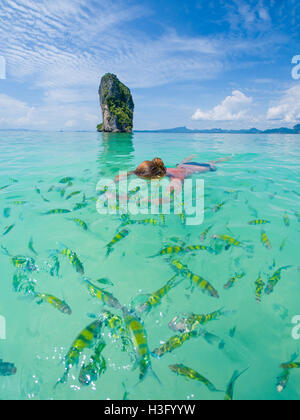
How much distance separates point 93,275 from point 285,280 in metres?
3.04

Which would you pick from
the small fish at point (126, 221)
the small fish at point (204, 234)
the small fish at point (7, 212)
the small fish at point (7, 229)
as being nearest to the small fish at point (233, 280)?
the small fish at point (204, 234)

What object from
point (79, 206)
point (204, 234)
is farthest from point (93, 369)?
point (79, 206)

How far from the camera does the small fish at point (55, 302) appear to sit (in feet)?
8.34

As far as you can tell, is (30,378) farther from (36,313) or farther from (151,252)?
(151,252)

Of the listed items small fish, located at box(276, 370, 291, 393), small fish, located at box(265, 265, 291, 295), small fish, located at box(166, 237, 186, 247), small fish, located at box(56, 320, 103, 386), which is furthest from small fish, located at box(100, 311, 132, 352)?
small fish, located at box(265, 265, 291, 295)

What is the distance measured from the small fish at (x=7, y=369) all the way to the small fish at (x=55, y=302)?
0.67 meters

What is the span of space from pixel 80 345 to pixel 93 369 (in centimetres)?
31

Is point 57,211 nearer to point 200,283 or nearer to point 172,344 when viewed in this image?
point 200,283

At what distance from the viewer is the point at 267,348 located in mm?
Answer: 2232

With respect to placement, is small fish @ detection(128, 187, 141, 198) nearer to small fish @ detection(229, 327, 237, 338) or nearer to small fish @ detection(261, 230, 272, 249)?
small fish @ detection(261, 230, 272, 249)

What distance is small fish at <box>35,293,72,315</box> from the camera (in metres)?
2.54

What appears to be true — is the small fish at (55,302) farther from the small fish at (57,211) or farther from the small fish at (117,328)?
the small fish at (57,211)

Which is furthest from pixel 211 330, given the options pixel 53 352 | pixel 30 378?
pixel 30 378

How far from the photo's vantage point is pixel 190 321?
2418 millimetres
